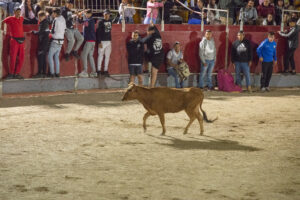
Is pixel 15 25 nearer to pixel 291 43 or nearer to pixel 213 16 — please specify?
pixel 213 16

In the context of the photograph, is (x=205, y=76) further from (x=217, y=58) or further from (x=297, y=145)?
(x=297, y=145)

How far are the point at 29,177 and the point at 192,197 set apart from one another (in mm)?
2135

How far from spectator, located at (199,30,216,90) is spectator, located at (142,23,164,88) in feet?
4.73

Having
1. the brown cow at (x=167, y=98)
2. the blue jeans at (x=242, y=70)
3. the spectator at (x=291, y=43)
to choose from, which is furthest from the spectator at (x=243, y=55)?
the brown cow at (x=167, y=98)

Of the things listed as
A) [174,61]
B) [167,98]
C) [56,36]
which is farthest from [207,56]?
[167,98]

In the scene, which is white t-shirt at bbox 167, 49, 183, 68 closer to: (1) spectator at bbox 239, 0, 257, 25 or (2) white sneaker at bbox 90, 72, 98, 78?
(2) white sneaker at bbox 90, 72, 98, 78

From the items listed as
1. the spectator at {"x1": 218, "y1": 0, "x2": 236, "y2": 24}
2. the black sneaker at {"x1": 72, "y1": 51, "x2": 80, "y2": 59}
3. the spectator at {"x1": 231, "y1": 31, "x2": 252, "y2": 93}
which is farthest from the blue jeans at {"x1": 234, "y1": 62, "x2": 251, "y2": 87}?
the black sneaker at {"x1": 72, "y1": 51, "x2": 80, "y2": 59}

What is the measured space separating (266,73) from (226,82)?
1297mm

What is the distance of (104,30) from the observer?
51.4 feet

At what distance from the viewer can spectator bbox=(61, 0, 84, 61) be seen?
49.5 ft

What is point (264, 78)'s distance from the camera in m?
17.1

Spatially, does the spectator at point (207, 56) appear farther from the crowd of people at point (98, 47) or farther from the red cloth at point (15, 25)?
the red cloth at point (15, 25)

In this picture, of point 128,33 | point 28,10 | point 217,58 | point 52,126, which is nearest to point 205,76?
point 217,58

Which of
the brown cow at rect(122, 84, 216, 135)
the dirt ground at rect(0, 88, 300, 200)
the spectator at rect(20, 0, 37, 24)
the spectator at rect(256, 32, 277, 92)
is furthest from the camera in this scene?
the spectator at rect(256, 32, 277, 92)
